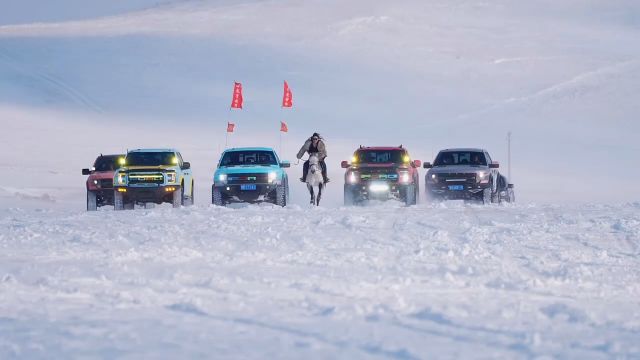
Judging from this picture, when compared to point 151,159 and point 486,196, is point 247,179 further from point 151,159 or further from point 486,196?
point 486,196

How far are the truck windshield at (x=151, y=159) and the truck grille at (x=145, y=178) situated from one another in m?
0.52

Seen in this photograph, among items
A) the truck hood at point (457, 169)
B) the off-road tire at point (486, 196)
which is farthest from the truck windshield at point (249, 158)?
the off-road tire at point (486, 196)

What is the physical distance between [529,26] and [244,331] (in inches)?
4196

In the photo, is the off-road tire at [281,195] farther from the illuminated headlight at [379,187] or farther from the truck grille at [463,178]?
the truck grille at [463,178]

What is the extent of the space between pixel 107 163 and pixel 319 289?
16.9 m

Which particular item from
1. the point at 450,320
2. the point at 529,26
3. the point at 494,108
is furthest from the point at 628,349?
the point at 529,26

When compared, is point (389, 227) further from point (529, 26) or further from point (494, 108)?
point (529, 26)

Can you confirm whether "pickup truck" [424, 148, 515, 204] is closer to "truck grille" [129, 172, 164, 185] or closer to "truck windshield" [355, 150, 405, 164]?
"truck windshield" [355, 150, 405, 164]

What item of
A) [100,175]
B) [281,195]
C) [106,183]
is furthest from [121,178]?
[281,195]

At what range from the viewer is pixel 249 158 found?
85.6ft

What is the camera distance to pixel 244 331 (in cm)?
887

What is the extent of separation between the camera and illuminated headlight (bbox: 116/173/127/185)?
82.7ft

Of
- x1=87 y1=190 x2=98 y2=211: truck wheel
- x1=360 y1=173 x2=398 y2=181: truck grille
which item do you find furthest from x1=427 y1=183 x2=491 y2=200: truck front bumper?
x1=87 y1=190 x2=98 y2=211: truck wheel

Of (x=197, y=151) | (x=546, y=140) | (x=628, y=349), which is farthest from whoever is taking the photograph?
(x=546, y=140)
